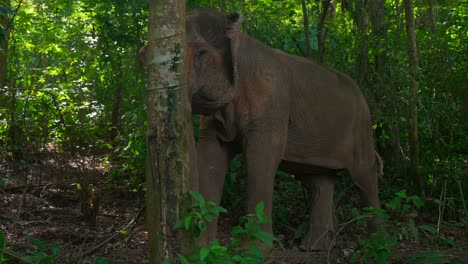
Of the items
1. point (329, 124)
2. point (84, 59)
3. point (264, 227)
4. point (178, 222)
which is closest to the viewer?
point (178, 222)

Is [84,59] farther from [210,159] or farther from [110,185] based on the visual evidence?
[210,159]

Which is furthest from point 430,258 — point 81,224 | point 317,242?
point 81,224

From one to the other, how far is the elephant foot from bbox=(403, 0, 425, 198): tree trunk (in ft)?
6.43

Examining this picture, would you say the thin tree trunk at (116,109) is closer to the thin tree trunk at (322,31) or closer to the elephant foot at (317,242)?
the thin tree trunk at (322,31)

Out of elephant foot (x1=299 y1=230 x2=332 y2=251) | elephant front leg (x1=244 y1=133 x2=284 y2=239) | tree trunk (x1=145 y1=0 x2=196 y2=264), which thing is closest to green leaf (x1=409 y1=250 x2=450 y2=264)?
elephant front leg (x1=244 y1=133 x2=284 y2=239)

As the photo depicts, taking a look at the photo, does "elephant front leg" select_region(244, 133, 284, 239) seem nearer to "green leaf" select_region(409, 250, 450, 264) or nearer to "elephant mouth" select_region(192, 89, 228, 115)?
"elephant mouth" select_region(192, 89, 228, 115)

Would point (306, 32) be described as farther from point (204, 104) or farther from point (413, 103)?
point (204, 104)

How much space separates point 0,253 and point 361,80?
17.2ft

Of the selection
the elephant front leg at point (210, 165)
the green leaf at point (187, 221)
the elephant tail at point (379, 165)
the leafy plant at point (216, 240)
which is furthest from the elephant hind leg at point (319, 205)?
the green leaf at point (187, 221)

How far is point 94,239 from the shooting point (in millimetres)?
7219

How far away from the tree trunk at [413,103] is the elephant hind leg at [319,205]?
145 centimetres

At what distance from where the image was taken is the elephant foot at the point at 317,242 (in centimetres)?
736

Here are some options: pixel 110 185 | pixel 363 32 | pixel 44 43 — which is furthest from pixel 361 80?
pixel 44 43

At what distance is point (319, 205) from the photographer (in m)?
7.75
